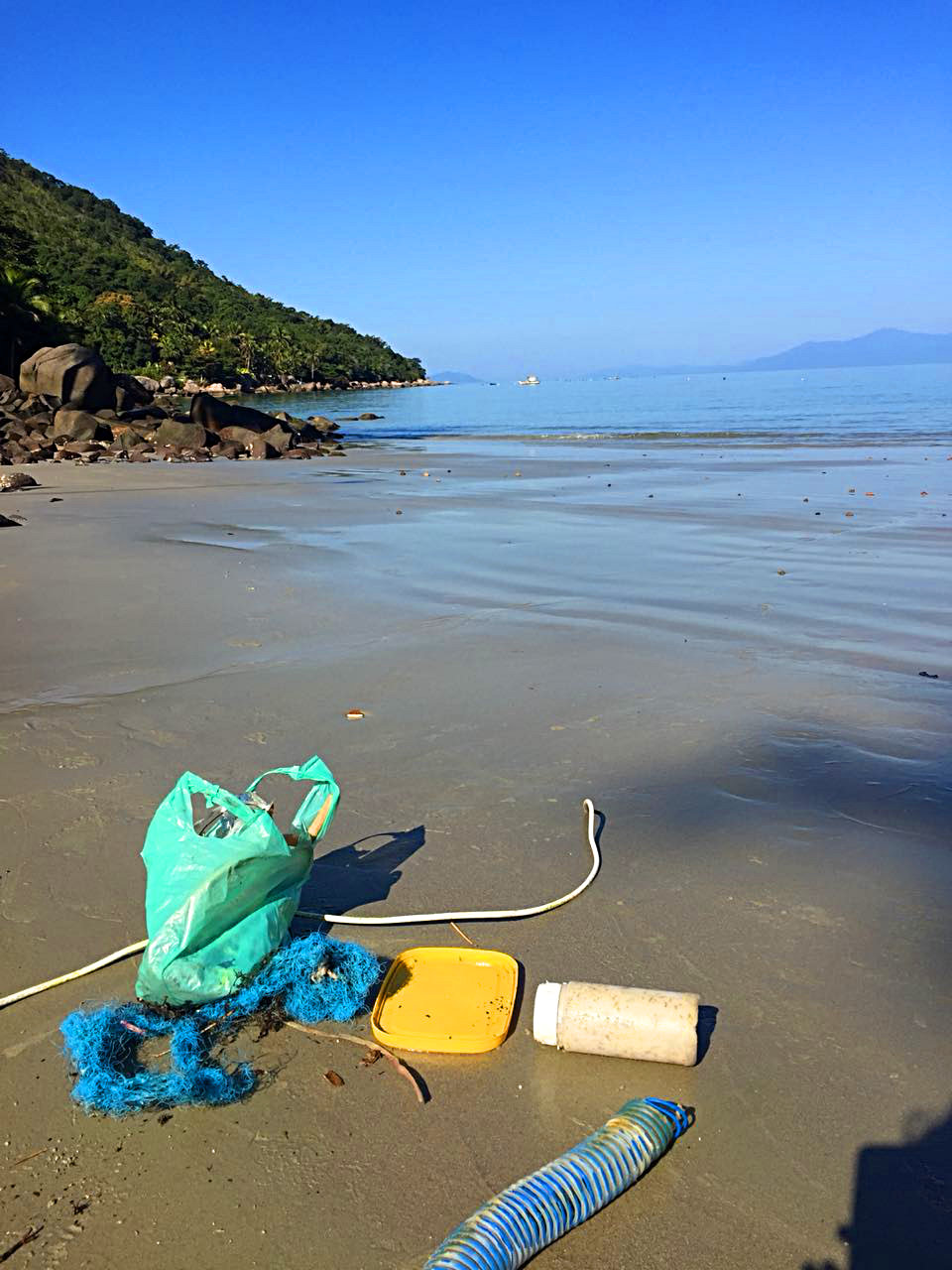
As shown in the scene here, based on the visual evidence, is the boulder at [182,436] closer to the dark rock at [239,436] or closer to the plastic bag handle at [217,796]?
the dark rock at [239,436]

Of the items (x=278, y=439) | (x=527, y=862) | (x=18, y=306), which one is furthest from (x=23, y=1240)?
(x=18, y=306)

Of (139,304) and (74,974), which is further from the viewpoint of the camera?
(139,304)

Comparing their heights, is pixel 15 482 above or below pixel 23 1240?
above

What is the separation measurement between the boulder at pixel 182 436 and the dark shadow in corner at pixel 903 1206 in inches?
1110

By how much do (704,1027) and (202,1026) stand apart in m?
1.41

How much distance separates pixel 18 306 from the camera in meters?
48.4

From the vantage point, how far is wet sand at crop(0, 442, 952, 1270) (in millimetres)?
2160

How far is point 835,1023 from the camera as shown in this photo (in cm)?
275

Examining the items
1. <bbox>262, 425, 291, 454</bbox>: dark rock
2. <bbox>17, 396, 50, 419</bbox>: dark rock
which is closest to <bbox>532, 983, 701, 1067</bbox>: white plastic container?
<bbox>262, 425, 291, 454</bbox>: dark rock

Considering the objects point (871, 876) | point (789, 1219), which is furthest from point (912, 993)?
point (789, 1219)

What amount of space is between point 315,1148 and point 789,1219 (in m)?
1.07

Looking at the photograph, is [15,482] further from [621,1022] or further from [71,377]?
[71,377]

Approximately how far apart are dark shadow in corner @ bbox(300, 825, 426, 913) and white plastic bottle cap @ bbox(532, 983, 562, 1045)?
37.4 inches

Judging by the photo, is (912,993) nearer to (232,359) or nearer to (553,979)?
(553,979)
